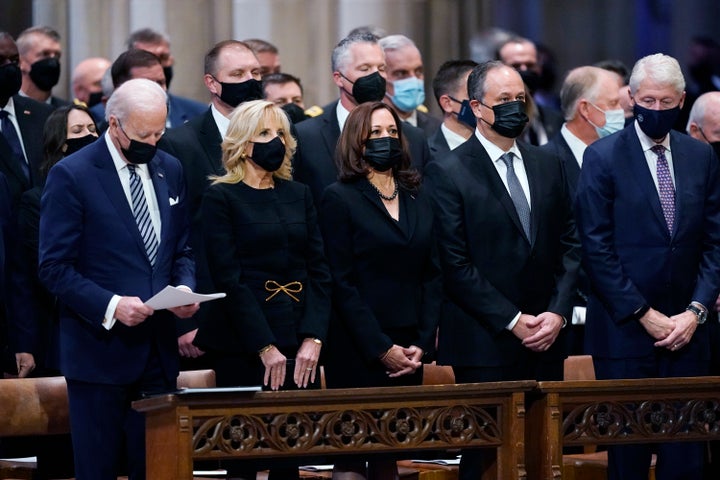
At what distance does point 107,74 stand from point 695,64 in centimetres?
451

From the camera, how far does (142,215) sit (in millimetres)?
5594

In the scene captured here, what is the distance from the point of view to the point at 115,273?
552 cm

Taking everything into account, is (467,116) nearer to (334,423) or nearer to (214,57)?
(214,57)

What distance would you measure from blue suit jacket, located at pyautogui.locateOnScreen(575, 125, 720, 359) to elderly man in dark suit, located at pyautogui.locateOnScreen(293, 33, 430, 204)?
30.2 inches

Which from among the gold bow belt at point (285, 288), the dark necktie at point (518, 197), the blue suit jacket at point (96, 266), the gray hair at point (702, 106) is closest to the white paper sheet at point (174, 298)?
the blue suit jacket at point (96, 266)

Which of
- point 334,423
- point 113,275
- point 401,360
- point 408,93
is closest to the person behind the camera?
point 334,423

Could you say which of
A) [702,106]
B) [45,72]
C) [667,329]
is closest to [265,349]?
[667,329]

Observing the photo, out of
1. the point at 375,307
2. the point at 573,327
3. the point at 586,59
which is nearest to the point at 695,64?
the point at 586,59

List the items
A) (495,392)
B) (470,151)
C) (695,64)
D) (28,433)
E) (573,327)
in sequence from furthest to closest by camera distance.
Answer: (695,64) → (573,327) → (470,151) → (28,433) → (495,392)

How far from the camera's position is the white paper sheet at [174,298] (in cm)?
518

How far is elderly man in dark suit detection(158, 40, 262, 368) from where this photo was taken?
6.27m

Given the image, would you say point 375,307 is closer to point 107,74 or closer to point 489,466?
point 489,466

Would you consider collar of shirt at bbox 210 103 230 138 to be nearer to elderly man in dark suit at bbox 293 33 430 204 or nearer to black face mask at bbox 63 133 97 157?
elderly man in dark suit at bbox 293 33 430 204

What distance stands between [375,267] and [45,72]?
2.60 metres
